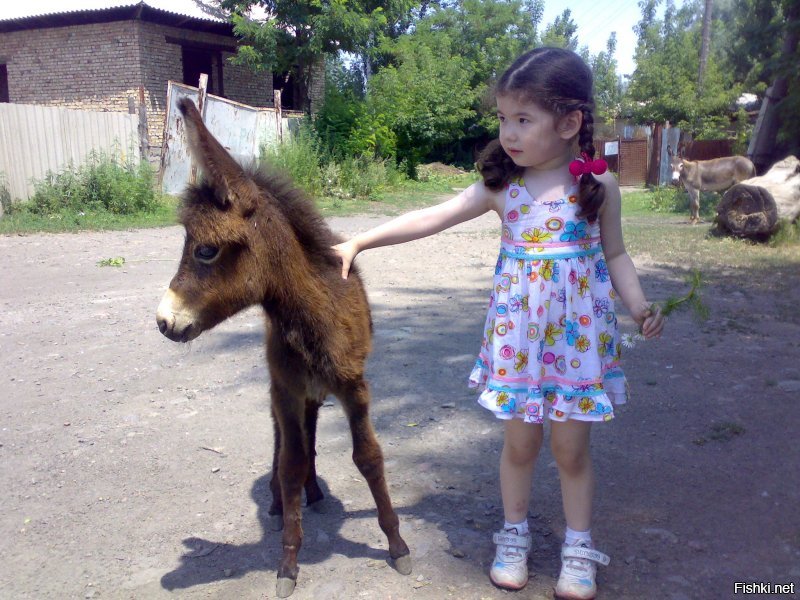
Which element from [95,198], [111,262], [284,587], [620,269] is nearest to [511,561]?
[284,587]

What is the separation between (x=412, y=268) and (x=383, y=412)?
4612 millimetres

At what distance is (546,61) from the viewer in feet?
8.28

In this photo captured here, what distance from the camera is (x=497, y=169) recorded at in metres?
2.73

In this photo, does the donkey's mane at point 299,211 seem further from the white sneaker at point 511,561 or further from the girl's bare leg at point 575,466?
the white sneaker at point 511,561

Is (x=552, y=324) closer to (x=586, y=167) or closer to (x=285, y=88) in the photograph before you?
(x=586, y=167)

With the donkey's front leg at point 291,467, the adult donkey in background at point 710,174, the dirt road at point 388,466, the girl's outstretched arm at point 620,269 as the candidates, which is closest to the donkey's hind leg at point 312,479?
the dirt road at point 388,466

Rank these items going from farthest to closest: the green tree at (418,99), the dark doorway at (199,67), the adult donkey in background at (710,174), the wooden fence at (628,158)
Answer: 1. the wooden fence at (628,158)
2. the green tree at (418,99)
3. the dark doorway at (199,67)
4. the adult donkey in background at (710,174)

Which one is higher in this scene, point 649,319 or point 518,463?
point 649,319

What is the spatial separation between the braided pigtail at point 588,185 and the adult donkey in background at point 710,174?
515 inches

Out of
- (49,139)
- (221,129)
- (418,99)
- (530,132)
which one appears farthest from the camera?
(418,99)

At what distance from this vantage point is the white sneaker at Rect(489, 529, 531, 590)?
2.73 metres

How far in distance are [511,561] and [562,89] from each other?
1.82 metres

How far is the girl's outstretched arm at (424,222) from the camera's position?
Result: 2.81 metres

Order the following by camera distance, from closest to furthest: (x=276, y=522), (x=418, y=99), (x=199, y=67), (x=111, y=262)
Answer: (x=276, y=522)
(x=111, y=262)
(x=199, y=67)
(x=418, y=99)
